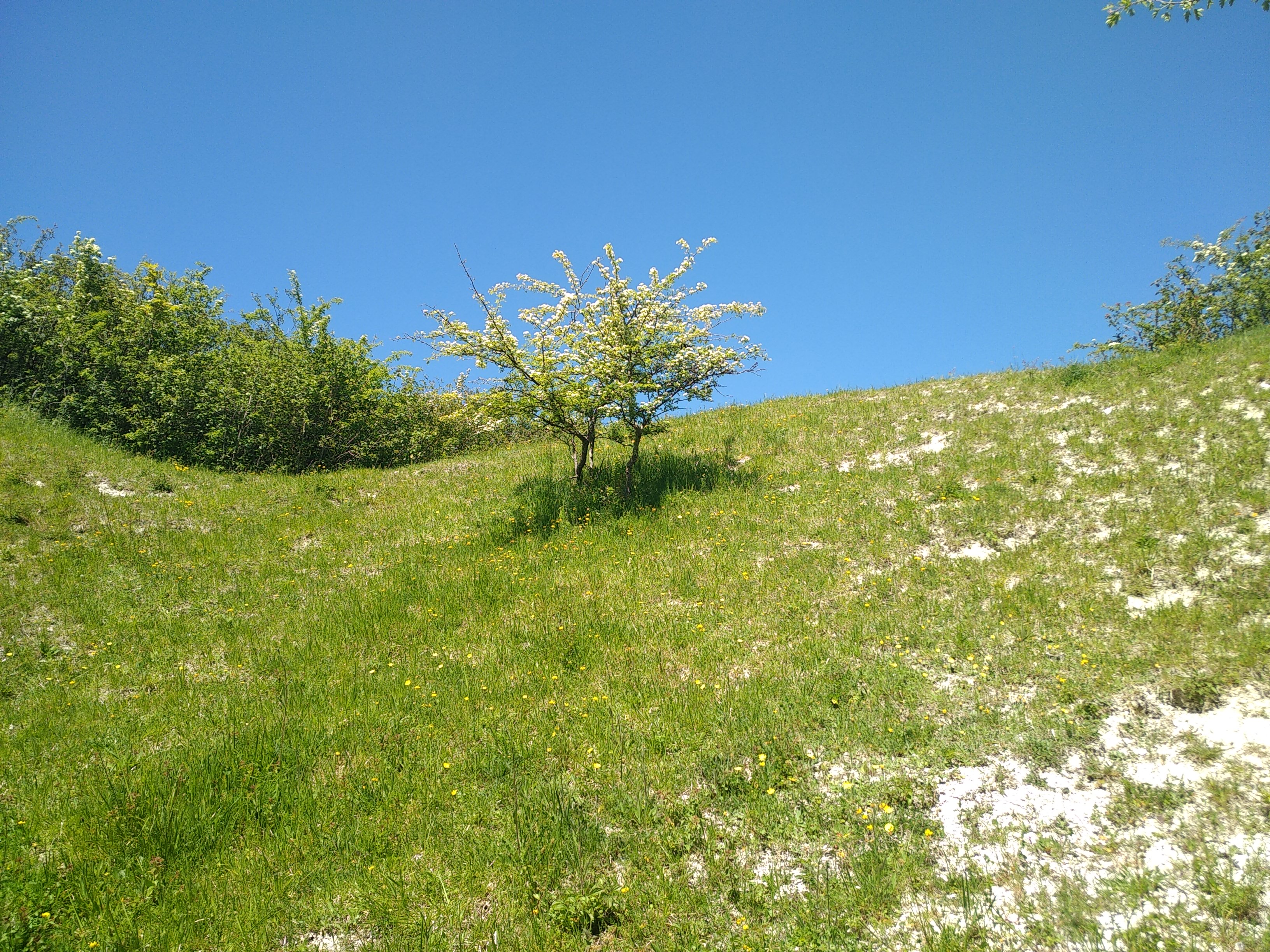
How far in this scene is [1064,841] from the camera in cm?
543

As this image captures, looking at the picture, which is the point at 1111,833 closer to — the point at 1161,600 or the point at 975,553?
the point at 1161,600

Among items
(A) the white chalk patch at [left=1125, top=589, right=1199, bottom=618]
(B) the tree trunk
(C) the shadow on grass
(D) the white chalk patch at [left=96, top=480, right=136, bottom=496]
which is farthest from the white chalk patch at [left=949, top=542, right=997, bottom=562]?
(D) the white chalk patch at [left=96, top=480, right=136, bottom=496]

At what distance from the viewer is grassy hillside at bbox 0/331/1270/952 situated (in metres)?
5.37

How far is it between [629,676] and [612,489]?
7101 mm

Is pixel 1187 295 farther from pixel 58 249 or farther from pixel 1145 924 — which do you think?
pixel 58 249

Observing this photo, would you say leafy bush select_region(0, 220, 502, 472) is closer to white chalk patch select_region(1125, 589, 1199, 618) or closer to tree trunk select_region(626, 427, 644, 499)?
tree trunk select_region(626, 427, 644, 499)

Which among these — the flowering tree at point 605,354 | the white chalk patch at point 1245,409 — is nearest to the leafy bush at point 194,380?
the flowering tree at point 605,354

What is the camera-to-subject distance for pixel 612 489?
15344 mm

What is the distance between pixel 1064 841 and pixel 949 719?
5.91 feet

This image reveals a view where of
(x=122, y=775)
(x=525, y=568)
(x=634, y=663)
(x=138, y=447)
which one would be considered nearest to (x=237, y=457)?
(x=138, y=447)

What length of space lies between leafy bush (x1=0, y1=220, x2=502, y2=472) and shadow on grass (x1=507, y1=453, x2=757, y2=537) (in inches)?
150

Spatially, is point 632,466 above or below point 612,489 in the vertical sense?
above

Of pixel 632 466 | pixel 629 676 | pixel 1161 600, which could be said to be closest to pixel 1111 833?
pixel 1161 600

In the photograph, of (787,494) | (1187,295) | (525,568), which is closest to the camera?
(525,568)
